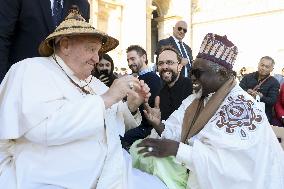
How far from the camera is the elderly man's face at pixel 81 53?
104 inches

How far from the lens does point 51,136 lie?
7.59ft

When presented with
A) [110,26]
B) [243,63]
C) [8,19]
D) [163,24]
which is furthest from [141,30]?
[8,19]

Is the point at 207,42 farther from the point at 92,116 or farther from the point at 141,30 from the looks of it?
the point at 141,30

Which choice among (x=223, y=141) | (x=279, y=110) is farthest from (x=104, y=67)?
A: (x=279, y=110)

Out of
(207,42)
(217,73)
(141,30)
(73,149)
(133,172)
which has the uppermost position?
(141,30)

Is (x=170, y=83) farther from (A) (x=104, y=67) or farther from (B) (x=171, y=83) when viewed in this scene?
(A) (x=104, y=67)

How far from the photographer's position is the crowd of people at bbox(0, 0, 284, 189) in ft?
7.82

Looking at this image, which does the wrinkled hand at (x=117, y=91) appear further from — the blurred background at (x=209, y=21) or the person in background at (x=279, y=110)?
the blurred background at (x=209, y=21)

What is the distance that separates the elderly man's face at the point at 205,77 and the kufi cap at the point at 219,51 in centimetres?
7

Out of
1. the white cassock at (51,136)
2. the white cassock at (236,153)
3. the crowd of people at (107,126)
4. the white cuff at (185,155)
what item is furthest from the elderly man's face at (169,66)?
the white cassock at (51,136)

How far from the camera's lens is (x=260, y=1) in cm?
2262

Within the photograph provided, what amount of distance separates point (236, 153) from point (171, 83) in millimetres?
2286

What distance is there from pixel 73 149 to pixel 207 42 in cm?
139

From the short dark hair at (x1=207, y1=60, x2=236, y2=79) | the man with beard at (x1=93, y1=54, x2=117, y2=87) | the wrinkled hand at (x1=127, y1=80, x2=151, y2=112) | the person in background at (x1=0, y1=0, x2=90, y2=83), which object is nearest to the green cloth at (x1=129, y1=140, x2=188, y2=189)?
the wrinkled hand at (x1=127, y1=80, x2=151, y2=112)
